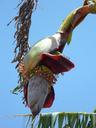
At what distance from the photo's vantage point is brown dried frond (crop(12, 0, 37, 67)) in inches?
47.6

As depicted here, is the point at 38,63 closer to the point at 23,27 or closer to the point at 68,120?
the point at 23,27

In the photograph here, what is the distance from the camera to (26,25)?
124 centimetres

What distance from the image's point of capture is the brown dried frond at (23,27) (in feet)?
3.97

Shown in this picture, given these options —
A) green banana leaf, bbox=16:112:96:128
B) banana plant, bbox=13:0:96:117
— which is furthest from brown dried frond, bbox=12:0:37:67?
green banana leaf, bbox=16:112:96:128

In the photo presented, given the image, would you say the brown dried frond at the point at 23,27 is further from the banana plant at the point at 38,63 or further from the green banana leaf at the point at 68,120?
the green banana leaf at the point at 68,120

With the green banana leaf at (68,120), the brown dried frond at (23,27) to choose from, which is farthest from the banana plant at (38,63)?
the green banana leaf at (68,120)

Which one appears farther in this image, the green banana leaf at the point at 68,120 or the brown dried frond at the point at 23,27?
the green banana leaf at the point at 68,120

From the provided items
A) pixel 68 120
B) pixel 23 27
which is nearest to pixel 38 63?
pixel 23 27

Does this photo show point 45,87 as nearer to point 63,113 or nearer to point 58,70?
point 58,70

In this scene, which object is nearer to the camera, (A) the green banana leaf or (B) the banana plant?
(B) the banana plant

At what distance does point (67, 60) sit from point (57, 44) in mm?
74

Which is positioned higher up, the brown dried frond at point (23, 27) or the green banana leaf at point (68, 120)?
the brown dried frond at point (23, 27)

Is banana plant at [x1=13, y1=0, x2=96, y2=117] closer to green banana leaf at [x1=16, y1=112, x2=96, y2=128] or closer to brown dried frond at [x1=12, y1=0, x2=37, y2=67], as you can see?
brown dried frond at [x1=12, y1=0, x2=37, y2=67]

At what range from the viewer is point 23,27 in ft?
4.07
